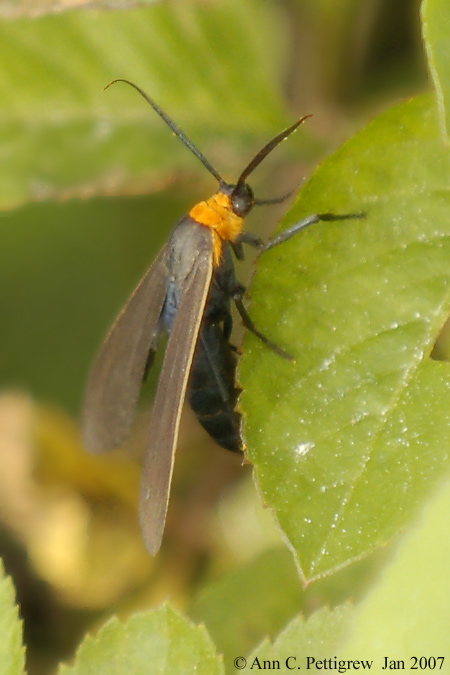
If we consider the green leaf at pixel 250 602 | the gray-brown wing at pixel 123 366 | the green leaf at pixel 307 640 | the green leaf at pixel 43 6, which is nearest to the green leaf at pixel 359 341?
the green leaf at pixel 307 640

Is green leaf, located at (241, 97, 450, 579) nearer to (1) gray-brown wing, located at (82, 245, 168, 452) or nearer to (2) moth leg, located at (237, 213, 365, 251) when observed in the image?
(2) moth leg, located at (237, 213, 365, 251)

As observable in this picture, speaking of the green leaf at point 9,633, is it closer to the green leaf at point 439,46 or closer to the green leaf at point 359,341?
the green leaf at point 359,341

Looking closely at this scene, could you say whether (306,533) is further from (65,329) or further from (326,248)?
(65,329)

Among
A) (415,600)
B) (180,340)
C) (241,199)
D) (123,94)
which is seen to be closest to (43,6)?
(123,94)

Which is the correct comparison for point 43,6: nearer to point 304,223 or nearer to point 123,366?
Answer: point 123,366

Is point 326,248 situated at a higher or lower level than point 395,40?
higher

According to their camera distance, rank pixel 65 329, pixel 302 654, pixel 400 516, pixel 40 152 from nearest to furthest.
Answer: pixel 400 516 → pixel 302 654 → pixel 40 152 → pixel 65 329

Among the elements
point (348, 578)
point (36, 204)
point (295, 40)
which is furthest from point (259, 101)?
point (348, 578)
